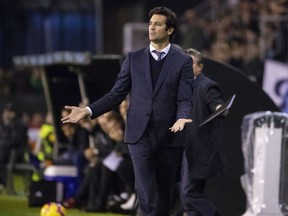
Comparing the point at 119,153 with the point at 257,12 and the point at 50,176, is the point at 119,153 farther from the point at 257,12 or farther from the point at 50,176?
the point at 257,12

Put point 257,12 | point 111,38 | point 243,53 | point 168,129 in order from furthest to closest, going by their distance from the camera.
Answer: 1. point 111,38
2. point 257,12
3. point 243,53
4. point 168,129

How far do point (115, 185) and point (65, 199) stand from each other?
44.2 inches

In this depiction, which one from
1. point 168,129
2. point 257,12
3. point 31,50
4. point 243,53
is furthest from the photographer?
point 31,50

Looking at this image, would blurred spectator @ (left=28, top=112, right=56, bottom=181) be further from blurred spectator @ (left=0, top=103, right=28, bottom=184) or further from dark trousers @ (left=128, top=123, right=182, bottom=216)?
dark trousers @ (left=128, top=123, right=182, bottom=216)

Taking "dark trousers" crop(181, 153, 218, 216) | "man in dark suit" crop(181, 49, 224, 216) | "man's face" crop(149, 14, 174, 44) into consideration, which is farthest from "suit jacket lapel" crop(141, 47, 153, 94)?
"dark trousers" crop(181, 153, 218, 216)

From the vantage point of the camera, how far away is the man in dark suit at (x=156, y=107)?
10109mm

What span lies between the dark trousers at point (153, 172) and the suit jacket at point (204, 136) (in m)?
1.66

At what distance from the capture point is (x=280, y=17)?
23.9 metres

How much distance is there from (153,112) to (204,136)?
1999 millimetres

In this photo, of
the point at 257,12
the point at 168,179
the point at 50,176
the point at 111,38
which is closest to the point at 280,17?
the point at 257,12

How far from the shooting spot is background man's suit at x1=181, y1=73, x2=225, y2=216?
39.1 ft

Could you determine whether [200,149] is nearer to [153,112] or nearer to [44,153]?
[153,112]

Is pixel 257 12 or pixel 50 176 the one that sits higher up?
pixel 257 12

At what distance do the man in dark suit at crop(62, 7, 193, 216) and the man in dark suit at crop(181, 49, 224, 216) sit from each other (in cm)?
165
